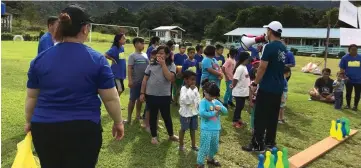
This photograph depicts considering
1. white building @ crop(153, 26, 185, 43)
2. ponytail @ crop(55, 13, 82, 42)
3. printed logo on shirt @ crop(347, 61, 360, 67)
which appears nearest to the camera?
ponytail @ crop(55, 13, 82, 42)

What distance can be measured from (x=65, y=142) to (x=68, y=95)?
355mm

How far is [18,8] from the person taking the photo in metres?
84.6

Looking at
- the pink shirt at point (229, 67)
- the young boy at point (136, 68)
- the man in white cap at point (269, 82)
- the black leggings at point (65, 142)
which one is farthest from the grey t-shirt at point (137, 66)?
the black leggings at point (65, 142)

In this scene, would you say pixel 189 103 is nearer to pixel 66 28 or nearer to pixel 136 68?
pixel 136 68

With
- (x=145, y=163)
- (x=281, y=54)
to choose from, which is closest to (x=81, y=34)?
(x=145, y=163)

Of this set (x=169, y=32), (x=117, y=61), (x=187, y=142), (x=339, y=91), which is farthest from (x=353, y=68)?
(x=169, y=32)

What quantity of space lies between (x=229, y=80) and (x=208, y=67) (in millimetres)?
1579

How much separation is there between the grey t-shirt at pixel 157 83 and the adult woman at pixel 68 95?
2.73 meters

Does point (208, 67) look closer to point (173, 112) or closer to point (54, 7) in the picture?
point (173, 112)

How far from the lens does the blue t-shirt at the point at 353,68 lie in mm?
10164

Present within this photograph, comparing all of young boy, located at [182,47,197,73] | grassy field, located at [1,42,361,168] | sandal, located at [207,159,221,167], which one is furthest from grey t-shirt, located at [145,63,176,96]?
young boy, located at [182,47,197,73]

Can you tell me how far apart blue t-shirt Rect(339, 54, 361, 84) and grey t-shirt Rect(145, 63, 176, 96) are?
268 inches

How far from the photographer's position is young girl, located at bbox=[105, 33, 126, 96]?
6.81 m

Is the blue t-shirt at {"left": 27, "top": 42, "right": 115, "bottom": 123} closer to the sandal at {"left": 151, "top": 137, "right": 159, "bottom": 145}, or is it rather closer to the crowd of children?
the crowd of children
